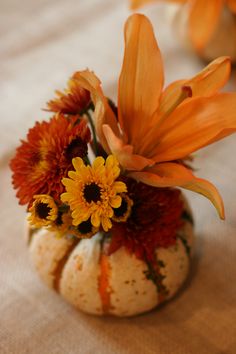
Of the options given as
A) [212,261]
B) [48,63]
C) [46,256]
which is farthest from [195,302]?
[48,63]

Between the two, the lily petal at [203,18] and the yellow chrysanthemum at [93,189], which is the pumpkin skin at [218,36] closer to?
the lily petal at [203,18]

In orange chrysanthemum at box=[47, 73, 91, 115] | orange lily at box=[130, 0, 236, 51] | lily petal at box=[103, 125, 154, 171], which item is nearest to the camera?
lily petal at box=[103, 125, 154, 171]

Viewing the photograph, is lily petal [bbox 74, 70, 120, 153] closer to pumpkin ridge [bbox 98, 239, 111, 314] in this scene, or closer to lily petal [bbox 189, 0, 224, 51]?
pumpkin ridge [bbox 98, 239, 111, 314]

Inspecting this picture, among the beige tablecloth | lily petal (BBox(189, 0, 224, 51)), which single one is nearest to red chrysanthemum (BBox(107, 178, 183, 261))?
the beige tablecloth

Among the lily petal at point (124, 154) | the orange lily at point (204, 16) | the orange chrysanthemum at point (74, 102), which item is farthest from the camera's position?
the orange lily at point (204, 16)

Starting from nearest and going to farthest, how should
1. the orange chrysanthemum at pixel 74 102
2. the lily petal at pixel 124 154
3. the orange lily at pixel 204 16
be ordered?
the lily petal at pixel 124 154 → the orange chrysanthemum at pixel 74 102 → the orange lily at pixel 204 16

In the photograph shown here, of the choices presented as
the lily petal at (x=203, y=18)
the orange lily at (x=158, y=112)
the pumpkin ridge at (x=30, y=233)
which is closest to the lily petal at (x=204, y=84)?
the orange lily at (x=158, y=112)
